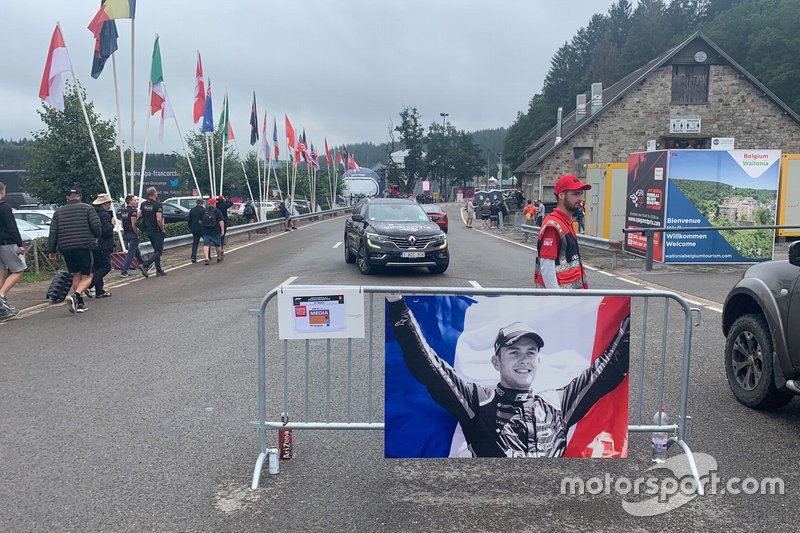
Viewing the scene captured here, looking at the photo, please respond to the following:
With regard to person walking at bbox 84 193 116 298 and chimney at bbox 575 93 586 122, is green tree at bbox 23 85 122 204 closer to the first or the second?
person walking at bbox 84 193 116 298

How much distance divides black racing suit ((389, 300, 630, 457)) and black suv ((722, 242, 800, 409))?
1.68 m

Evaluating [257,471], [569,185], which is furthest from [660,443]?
[257,471]

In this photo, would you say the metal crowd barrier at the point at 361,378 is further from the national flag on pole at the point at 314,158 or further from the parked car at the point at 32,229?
the national flag on pole at the point at 314,158

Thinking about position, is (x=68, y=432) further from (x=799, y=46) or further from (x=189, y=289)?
(x=799, y=46)

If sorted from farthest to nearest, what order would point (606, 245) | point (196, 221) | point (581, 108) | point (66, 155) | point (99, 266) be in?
point (581, 108)
point (66, 155)
point (196, 221)
point (606, 245)
point (99, 266)

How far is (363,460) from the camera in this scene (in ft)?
15.1

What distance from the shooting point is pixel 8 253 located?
10.0 meters

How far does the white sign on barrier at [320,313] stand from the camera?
4.34 m

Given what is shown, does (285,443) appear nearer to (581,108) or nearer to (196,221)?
(196,221)

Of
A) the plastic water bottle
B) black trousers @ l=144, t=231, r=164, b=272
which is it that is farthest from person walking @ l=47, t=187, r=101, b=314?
the plastic water bottle

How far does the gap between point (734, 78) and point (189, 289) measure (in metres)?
38.3

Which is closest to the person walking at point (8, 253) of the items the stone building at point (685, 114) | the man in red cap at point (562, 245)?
the man in red cap at point (562, 245)

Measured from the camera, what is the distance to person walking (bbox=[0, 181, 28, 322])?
9742 millimetres

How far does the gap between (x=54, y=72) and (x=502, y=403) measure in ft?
53.2
